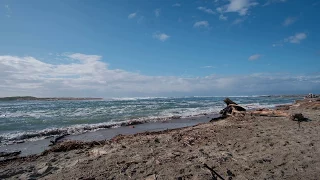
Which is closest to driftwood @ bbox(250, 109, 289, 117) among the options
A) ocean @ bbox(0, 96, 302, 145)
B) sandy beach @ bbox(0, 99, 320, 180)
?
sandy beach @ bbox(0, 99, 320, 180)

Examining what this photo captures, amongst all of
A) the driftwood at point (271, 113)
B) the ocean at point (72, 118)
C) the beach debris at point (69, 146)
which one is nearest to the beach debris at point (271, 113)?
the driftwood at point (271, 113)

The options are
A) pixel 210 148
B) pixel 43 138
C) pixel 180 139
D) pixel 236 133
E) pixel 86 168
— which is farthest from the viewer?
pixel 43 138

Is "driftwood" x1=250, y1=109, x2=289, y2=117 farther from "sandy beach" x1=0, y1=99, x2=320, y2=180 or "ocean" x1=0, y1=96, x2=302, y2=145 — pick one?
"ocean" x1=0, y1=96, x2=302, y2=145

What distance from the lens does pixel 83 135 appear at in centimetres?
1078

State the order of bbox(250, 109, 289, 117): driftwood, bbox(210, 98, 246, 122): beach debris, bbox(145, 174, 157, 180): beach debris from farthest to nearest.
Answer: bbox(210, 98, 246, 122): beach debris
bbox(250, 109, 289, 117): driftwood
bbox(145, 174, 157, 180): beach debris

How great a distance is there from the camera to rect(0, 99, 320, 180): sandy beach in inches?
171

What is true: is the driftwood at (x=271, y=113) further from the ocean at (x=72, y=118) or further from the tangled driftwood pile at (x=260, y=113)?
the ocean at (x=72, y=118)

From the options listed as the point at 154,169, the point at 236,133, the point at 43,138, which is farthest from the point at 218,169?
the point at 43,138

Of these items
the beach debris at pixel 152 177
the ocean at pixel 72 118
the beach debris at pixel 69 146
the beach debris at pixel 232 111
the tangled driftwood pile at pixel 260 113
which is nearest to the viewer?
the beach debris at pixel 152 177

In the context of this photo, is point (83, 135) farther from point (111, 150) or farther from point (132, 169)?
point (132, 169)

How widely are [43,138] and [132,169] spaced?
23.8 feet

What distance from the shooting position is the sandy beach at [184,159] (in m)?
4.36

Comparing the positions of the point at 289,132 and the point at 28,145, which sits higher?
the point at 289,132

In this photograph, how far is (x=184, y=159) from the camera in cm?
518
